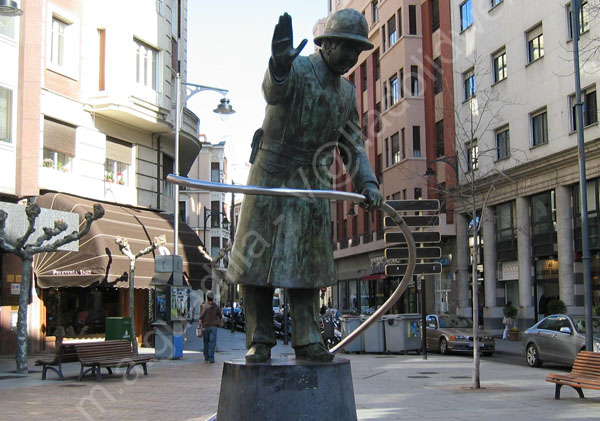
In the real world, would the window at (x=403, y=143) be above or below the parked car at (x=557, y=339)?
above

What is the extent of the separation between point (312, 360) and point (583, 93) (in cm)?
2483

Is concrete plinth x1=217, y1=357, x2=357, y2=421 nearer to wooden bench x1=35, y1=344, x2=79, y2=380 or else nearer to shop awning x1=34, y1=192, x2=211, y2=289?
wooden bench x1=35, y1=344, x2=79, y2=380

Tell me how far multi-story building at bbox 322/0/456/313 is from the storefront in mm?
11927

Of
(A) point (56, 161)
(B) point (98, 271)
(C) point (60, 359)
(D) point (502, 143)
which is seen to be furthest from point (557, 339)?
(D) point (502, 143)

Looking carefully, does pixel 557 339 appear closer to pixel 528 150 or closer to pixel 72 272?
pixel 72 272

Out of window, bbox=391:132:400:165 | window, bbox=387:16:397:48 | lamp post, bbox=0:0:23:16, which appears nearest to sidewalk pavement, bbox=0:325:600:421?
lamp post, bbox=0:0:23:16

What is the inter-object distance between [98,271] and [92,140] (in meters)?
5.22

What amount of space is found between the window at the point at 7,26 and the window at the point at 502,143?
21.3 meters

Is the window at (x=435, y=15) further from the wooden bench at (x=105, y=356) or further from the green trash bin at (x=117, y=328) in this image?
the wooden bench at (x=105, y=356)

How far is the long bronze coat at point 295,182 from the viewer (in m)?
5.57

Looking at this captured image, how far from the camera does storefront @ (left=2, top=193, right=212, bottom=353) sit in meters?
21.8

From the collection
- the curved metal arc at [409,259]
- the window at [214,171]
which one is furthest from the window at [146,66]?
the window at [214,171]

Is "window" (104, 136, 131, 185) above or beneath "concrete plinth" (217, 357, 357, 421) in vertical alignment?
above

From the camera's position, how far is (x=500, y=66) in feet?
112
